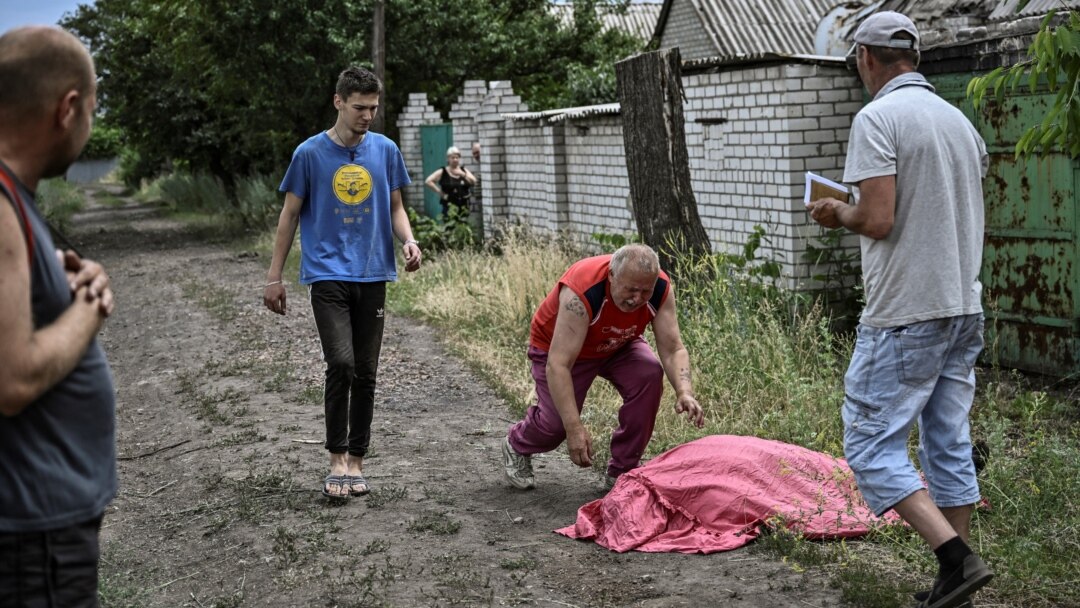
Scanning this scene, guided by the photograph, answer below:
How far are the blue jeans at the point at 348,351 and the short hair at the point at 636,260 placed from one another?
1361 mm

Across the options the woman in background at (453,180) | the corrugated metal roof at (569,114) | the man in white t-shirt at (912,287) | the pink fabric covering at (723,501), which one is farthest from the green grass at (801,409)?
the woman in background at (453,180)

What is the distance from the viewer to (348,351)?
5.61 meters

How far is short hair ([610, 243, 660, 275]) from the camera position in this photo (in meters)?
4.90

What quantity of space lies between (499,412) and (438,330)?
10.9 feet

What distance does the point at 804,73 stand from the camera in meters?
9.11

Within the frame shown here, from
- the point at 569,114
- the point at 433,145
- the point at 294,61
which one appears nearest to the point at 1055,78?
the point at 569,114

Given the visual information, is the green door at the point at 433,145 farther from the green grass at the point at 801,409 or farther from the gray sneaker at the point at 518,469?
the gray sneaker at the point at 518,469

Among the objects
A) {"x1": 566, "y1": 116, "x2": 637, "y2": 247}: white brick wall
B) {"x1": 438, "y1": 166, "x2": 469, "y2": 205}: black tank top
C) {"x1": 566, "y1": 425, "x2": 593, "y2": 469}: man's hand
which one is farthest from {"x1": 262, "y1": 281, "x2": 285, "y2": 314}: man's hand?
{"x1": 438, "y1": 166, "x2": 469, "y2": 205}: black tank top

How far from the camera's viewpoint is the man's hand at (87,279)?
7.72 ft

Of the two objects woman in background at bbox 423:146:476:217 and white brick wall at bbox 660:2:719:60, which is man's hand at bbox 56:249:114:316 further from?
white brick wall at bbox 660:2:719:60

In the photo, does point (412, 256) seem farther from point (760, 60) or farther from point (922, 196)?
point (760, 60)

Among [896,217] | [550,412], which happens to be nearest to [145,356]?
[550,412]

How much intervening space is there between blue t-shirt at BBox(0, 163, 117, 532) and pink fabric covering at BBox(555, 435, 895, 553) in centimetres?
289

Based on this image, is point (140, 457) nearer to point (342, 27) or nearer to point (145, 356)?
point (145, 356)
